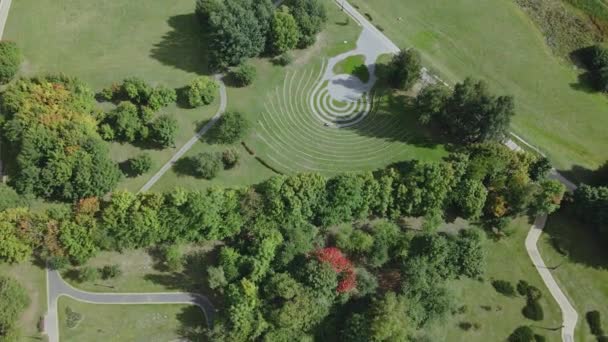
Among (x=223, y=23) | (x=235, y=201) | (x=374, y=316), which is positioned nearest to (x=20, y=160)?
(x=235, y=201)

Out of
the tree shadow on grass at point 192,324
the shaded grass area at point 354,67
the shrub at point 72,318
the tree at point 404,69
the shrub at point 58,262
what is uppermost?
the tree at point 404,69

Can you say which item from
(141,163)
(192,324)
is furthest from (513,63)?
(192,324)

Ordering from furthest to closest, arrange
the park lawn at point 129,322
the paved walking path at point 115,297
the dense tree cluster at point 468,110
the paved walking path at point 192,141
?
the dense tree cluster at point 468,110
the paved walking path at point 192,141
the paved walking path at point 115,297
the park lawn at point 129,322

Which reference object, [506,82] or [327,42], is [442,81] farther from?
[327,42]

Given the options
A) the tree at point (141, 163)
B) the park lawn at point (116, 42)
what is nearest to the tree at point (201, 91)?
the park lawn at point (116, 42)

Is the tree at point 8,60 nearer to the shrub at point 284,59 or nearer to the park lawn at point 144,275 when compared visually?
the park lawn at point 144,275

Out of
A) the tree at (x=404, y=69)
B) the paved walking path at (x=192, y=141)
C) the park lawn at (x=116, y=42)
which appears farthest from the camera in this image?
the park lawn at (x=116, y=42)

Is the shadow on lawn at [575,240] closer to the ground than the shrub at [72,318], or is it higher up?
higher up

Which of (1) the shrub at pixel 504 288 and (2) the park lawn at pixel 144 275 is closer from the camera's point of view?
(2) the park lawn at pixel 144 275
